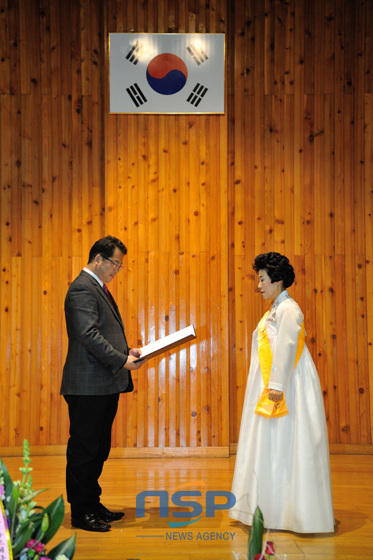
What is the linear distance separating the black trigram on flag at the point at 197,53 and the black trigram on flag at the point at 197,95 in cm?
20

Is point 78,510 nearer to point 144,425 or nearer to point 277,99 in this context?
point 144,425

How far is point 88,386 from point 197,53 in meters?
3.09

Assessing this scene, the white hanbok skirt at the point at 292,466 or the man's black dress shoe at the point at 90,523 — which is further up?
the white hanbok skirt at the point at 292,466

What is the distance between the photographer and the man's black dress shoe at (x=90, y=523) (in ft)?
10.3

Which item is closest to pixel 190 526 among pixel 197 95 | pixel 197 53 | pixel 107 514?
pixel 107 514

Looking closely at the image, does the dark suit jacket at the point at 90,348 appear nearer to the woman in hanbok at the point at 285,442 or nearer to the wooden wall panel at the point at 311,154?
the woman in hanbok at the point at 285,442

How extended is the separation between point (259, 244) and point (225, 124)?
102 cm

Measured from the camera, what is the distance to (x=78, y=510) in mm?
3172

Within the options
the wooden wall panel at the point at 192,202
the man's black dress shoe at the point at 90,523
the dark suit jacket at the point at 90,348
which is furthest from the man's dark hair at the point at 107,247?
the wooden wall panel at the point at 192,202

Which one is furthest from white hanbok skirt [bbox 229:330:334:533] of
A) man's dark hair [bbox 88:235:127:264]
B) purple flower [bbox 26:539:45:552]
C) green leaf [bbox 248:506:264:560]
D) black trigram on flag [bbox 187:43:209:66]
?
black trigram on flag [bbox 187:43:209:66]

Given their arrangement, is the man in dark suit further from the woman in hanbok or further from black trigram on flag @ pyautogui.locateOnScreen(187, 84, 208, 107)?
black trigram on flag @ pyautogui.locateOnScreen(187, 84, 208, 107)

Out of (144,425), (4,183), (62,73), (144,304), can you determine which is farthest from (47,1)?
(144,425)

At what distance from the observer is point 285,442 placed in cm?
313

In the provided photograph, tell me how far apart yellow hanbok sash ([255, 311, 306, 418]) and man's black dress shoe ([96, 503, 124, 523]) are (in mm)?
969
